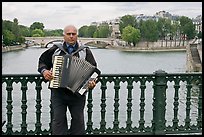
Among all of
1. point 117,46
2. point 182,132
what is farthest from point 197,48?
point 117,46

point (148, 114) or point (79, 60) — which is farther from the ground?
point (79, 60)

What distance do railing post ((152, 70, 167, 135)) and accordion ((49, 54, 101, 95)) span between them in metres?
1.30

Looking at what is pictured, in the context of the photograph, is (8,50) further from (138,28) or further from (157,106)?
(157,106)

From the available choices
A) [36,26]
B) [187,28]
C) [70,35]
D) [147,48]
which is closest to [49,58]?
[70,35]

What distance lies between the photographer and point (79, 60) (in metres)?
4.64

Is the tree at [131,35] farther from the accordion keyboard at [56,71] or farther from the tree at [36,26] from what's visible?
the accordion keyboard at [56,71]

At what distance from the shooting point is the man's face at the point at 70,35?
185 inches

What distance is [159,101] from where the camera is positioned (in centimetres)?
572

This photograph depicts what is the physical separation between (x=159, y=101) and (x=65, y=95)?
1.48 meters

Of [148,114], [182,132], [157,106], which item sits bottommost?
[148,114]

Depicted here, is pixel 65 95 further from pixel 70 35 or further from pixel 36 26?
pixel 36 26

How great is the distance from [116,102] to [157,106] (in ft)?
1.80

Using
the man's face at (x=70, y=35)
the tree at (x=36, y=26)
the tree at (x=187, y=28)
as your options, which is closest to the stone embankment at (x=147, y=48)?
the tree at (x=187, y=28)

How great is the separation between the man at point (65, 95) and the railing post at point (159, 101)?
1.15 meters
